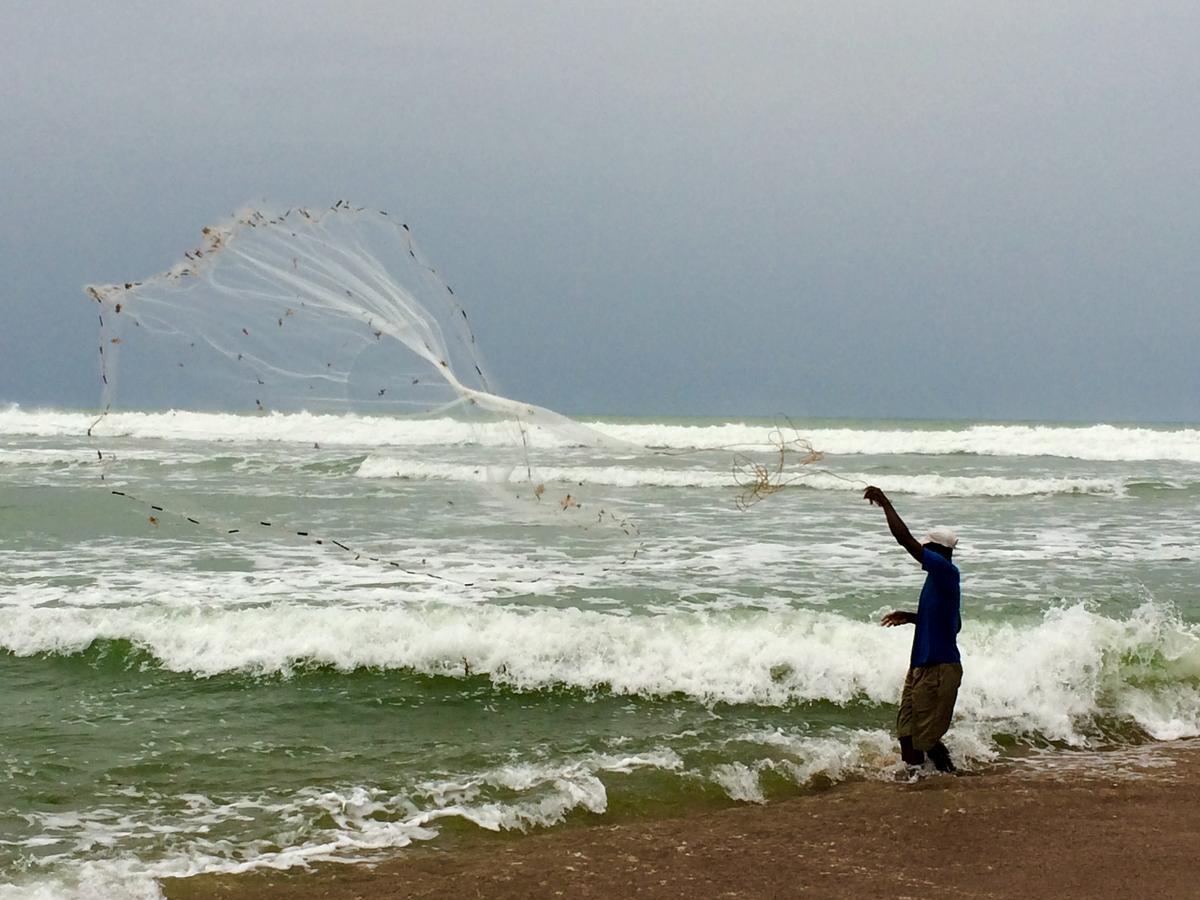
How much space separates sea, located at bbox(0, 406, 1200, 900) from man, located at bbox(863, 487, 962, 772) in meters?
0.49

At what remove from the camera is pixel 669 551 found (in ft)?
47.4

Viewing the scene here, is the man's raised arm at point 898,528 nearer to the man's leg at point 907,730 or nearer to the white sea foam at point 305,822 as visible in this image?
the man's leg at point 907,730

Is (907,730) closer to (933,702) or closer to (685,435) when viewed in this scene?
(933,702)

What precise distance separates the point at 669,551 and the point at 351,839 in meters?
9.14

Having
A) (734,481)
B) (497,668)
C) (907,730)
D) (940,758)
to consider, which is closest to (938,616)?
(907,730)

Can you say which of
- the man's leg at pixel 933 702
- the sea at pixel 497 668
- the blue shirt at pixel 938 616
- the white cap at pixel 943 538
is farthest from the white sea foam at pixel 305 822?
the white cap at pixel 943 538

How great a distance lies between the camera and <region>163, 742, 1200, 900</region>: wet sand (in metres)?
4.84

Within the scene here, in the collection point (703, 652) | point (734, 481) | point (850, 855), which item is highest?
point (734, 481)

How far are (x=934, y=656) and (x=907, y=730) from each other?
535 mm

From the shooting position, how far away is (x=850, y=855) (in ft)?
17.1

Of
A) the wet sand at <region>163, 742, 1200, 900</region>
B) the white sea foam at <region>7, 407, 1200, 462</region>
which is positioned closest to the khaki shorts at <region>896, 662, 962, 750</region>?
the wet sand at <region>163, 742, 1200, 900</region>

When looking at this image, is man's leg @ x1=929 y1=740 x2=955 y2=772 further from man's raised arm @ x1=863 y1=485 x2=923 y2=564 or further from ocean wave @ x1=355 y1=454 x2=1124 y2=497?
ocean wave @ x1=355 y1=454 x2=1124 y2=497

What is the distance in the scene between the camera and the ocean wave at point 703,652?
27.2 ft

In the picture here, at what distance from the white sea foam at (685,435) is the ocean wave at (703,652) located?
1861cm
